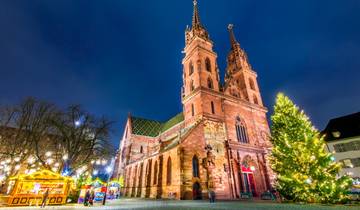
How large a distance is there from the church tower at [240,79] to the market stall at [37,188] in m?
24.5

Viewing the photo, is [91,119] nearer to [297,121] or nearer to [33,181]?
[33,181]

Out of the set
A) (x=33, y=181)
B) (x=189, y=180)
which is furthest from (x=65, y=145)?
(x=189, y=180)

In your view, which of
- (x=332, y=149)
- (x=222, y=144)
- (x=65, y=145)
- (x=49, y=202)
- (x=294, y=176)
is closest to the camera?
(x=294, y=176)

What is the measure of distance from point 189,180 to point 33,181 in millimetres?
14442

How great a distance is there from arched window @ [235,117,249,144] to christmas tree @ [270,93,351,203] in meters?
10.2

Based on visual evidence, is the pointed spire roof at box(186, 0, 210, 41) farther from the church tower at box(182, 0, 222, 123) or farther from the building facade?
the building facade

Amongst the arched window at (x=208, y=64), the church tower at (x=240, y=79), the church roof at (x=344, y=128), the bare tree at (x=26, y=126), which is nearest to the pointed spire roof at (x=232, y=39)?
the church tower at (x=240, y=79)

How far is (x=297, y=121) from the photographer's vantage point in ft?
50.7

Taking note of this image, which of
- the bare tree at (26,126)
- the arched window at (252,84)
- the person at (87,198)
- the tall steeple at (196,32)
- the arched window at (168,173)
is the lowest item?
the person at (87,198)

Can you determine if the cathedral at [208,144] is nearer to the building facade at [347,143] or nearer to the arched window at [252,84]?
the arched window at [252,84]

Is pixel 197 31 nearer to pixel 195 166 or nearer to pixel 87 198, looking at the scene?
pixel 195 166

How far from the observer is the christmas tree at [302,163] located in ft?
41.2

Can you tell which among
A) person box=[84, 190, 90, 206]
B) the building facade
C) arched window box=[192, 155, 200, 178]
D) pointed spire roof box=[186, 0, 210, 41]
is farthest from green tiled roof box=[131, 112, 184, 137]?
the building facade

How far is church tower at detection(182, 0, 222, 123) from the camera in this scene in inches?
1016
